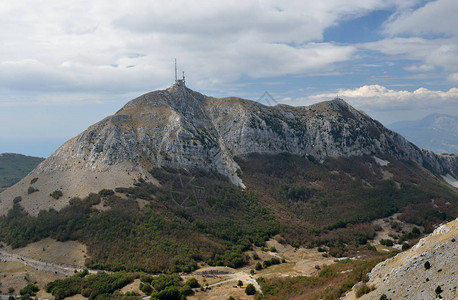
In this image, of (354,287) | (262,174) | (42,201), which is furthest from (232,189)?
(354,287)

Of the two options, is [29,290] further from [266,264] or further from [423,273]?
[423,273]

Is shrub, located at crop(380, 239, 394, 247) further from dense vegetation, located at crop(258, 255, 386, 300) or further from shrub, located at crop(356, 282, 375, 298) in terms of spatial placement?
shrub, located at crop(356, 282, 375, 298)

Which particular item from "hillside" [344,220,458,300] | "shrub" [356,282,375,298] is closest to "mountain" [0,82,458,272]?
"shrub" [356,282,375,298]

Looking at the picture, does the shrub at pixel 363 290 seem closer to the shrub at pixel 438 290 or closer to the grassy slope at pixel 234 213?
the shrub at pixel 438 290

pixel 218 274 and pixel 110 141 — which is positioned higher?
pixel 110 141

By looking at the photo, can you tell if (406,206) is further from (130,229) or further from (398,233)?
(130,229)

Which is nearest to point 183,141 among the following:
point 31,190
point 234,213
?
point 234,213

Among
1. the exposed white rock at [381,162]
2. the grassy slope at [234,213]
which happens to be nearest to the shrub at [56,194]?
the grassy slope at [234,213]
